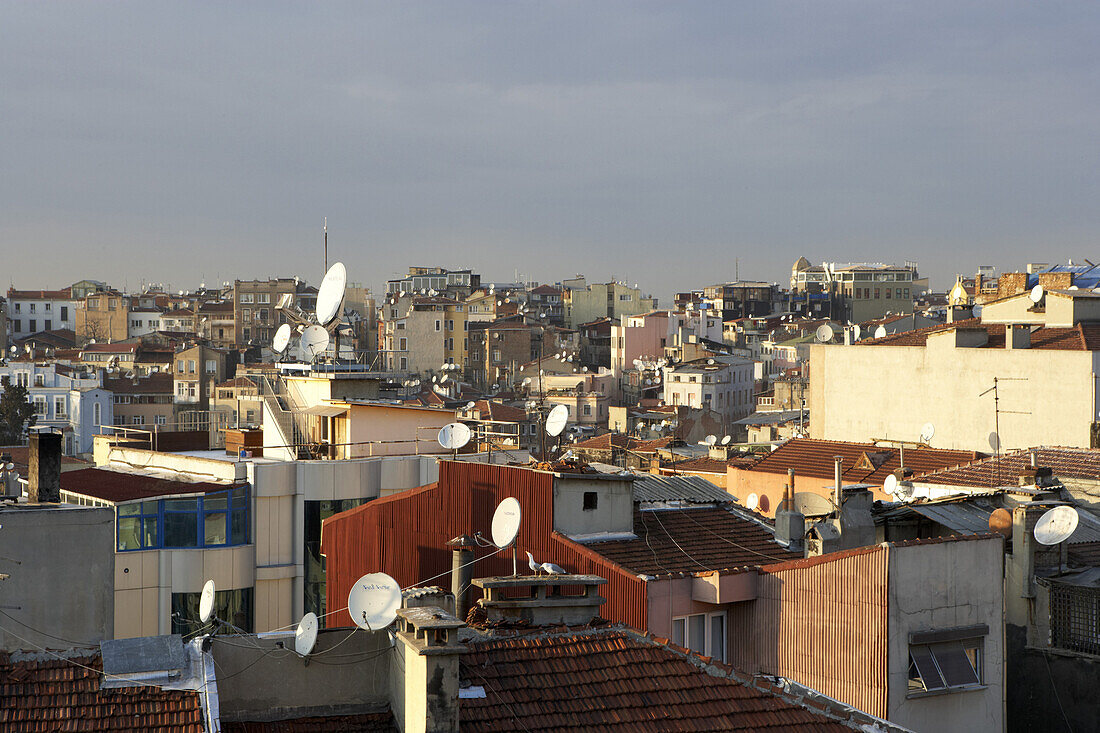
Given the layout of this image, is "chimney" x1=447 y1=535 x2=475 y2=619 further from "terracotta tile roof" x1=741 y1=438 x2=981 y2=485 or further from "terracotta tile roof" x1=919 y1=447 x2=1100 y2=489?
"terracotta tile roof" x1=741 y1=438 x2=981 y2=485

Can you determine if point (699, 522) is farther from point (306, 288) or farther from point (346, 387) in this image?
point (306, 288)

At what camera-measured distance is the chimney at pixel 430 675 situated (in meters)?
8.34

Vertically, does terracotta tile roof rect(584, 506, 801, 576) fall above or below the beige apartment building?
below

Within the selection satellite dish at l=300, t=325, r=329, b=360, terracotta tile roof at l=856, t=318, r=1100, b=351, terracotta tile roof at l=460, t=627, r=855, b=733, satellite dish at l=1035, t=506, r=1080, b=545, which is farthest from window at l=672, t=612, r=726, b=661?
terracotta tile roof at l=856, t=318, r=1100, b=351

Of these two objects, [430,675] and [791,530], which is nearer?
[430,675]

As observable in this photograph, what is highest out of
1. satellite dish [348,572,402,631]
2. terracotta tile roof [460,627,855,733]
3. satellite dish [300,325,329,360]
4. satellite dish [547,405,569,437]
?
satellite dish [300,325,329,360]

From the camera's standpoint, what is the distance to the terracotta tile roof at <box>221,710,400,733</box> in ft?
29.2

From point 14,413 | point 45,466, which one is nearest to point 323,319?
point 45,466

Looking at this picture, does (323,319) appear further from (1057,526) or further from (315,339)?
(1057,526)

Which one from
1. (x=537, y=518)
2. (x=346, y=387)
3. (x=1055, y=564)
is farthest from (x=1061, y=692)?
(x=346, y=387)

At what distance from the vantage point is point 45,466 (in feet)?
53.2

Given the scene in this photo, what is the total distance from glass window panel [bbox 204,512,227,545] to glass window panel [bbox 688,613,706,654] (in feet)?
35.1

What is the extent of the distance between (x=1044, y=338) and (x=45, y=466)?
20193mm

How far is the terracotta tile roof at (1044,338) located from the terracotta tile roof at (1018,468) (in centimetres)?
631
